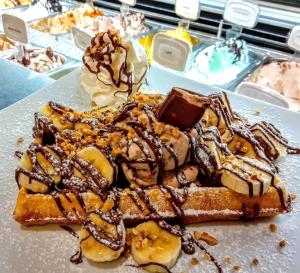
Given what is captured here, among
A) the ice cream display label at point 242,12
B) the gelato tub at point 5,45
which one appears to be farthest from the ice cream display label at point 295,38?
the gelato tub at point 5,45

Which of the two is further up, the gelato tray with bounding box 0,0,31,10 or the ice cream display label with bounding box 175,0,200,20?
the ice cream display label with bounding box 175,0,200,20

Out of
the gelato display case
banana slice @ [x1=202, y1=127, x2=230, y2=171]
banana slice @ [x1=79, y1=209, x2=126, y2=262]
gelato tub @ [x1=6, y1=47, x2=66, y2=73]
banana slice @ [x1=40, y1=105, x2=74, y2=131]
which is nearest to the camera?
banana slice @ [x1=79, y1=209, x2=126, y2=262]

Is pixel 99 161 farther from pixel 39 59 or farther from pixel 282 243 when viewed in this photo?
pixel 39 59

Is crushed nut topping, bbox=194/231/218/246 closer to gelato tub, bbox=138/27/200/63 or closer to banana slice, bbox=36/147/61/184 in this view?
banana slice, bbox=36/147/61/184

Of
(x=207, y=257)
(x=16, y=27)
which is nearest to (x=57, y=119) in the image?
(x=207, y=257)

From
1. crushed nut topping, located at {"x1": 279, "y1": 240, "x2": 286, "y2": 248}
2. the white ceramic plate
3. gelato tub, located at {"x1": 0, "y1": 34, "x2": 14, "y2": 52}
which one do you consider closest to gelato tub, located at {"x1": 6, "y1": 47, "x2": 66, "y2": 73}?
gelato tub, located at {"x1": 0, "y1": 34, "x2": 14, "y2": 52}

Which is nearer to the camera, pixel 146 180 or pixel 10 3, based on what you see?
pixel 146 180
